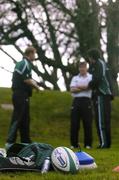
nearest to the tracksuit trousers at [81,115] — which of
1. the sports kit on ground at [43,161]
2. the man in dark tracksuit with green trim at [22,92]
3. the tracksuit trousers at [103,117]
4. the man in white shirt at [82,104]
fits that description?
the man in white shirt at [82,104]

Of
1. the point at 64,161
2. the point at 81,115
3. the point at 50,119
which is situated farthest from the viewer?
the point at 50,119

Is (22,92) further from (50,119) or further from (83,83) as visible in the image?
(50,119)

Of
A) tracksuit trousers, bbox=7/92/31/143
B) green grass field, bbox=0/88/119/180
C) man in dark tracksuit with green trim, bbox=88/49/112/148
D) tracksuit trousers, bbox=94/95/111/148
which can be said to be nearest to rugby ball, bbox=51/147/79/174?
tracksuit trousers, bbox=7/92/31/143

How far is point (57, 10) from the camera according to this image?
1176 inches

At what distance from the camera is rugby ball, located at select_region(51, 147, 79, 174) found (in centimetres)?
775

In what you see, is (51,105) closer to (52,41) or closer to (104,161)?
(52,41)

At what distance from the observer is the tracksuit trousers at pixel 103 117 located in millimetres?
13570

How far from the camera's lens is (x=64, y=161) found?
7.74m

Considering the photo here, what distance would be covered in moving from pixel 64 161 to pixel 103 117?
5991 millimetres

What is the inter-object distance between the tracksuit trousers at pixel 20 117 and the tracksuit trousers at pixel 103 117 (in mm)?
1491

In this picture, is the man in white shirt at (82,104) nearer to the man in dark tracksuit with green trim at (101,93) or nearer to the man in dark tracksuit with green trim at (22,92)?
the man in dark tracksuit with green trim at (101,93)

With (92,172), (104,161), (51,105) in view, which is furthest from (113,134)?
(92,172)

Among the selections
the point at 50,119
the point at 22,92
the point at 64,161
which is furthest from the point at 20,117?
the point at 50,119

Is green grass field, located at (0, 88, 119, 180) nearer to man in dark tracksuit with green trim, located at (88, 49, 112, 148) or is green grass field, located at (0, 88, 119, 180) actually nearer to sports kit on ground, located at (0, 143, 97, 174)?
man in dark tracksuit with green trim, located at (88, 49, 112, 148)
